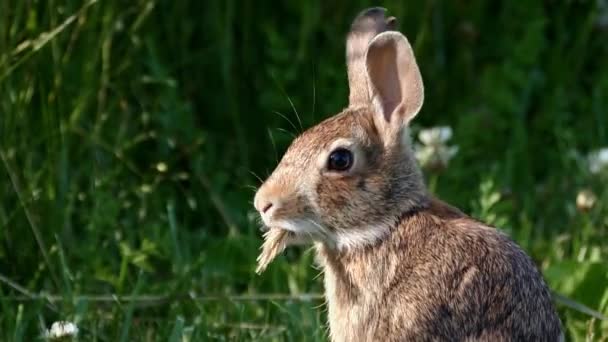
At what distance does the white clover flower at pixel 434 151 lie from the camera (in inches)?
204

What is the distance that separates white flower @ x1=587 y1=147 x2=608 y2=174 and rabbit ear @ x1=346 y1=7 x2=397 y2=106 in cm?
144

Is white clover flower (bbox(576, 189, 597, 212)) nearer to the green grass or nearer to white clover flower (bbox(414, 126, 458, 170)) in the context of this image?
the green grass

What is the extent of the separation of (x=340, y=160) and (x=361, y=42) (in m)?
0.53

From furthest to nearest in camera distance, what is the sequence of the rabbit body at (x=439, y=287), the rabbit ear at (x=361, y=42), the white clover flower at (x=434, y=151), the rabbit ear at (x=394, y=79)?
the white clover flower at (x=434, y=151), the rabbit ear at (x=361, y=42), the rabbit ear at (x=394, y=79), the rabbit body at (x=439, y=287)

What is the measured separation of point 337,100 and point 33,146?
1381 millimetres

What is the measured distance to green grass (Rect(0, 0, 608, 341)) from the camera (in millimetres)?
4387

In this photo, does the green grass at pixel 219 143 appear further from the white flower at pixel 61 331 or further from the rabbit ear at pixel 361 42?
the rabbit ear at pixel 361 42

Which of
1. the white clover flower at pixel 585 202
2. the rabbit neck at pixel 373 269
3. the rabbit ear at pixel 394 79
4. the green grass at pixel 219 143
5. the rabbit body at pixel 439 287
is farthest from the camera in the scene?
the white clover flower at pixel 585 202

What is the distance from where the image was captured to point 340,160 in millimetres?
3838

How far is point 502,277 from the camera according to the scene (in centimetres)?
370

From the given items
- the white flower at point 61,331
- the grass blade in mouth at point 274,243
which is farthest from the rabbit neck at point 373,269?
the white flower at point 61,331

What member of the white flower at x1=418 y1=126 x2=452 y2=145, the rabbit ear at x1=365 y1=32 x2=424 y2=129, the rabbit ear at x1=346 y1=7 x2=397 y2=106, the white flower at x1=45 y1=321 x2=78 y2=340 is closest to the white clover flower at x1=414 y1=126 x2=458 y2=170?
the white flower at x1=418 y1=126 x2=452 y2=145

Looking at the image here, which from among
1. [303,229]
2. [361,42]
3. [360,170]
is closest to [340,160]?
[360,170]

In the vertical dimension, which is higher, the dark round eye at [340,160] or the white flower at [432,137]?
the dark round eye at [340,160]
